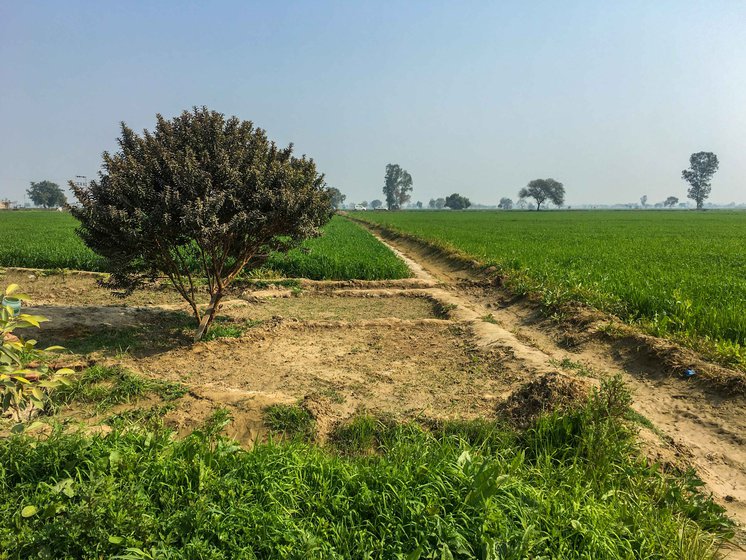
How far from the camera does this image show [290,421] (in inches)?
180

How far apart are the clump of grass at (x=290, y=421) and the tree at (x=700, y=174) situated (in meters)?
168

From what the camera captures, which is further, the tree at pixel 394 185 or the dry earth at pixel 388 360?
the tree at pixel 394 185

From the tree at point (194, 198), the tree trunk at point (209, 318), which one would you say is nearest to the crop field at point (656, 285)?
the tree at point (194, 198)

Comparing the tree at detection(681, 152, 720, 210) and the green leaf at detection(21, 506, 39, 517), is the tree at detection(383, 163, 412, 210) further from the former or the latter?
the green leaf at detection(21, 506, 39, 517)

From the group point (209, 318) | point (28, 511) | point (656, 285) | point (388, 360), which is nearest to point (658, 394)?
point (388, 360)

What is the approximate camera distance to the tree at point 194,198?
6.67 metres

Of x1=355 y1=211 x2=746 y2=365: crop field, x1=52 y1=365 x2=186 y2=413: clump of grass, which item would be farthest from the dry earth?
x1=355 y1=211 x2=746 y2=365: crop field

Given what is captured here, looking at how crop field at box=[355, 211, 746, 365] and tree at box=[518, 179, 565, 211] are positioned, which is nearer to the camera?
crop field at box=[355, 211, 746, 365]

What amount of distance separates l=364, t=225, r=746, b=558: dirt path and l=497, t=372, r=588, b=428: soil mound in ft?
2.49

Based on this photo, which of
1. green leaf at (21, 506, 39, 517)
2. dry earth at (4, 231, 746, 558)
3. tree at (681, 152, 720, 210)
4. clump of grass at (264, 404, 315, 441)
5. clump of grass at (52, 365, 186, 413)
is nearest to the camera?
Result: green leaf at (21, 506, 39, 517)

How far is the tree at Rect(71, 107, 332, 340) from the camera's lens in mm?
6668

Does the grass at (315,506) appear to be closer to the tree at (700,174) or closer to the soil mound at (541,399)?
the soil mound at (541,399)

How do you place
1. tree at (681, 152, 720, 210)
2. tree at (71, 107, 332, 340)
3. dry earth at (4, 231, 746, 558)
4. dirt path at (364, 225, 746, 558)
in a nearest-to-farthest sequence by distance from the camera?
dirt path at (364, 225, 746, 558), dry earth at (4, 231, 746, 558), tree at (71, 107, 332, 340), tree at (681, 152, 720, 210)

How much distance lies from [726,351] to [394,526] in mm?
5714
